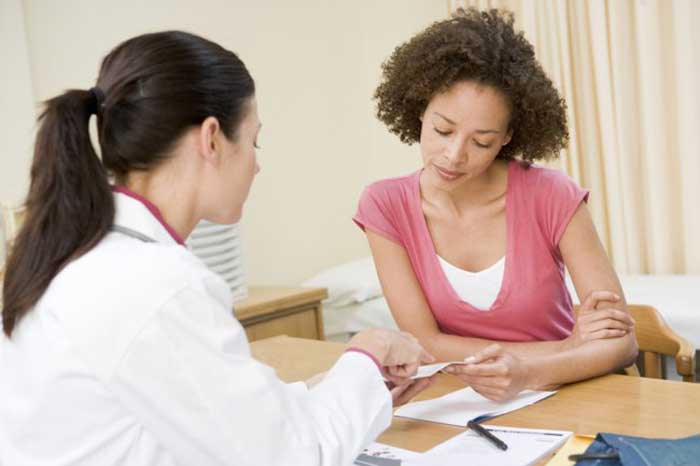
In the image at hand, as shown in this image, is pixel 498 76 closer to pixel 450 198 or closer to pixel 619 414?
pixel 450 198

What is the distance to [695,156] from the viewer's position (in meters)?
3.07

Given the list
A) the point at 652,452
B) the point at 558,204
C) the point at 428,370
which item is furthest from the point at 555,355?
the point at 652,452

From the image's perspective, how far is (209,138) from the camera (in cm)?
100

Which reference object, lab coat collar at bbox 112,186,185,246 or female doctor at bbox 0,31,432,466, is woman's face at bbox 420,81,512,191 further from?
lab coat collar at bbox 112,186,185,246

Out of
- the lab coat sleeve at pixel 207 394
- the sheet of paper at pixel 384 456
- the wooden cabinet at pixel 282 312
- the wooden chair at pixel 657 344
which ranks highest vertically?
the lab coat sleeve at pixel 207 394

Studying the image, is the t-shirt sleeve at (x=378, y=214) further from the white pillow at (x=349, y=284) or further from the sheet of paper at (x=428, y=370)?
the white pillow at (x=349, y=284)

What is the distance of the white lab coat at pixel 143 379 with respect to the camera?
817 millimetres

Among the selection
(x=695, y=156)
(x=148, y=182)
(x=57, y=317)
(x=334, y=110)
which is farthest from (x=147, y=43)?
(x=334, y=110)

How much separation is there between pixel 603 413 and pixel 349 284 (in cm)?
193

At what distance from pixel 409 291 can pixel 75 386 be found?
1.04 m

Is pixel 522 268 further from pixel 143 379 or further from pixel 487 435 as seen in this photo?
pixel 143 379

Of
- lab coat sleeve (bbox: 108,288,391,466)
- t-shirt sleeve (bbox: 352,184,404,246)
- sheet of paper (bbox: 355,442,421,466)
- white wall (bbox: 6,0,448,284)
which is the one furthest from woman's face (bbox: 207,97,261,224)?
white wall (bbox: 6,0,448,284)

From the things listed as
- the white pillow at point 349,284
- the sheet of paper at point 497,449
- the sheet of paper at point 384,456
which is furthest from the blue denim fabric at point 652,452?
the white pillow at point 349,284

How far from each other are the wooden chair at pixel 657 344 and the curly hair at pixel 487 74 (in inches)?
17.3
